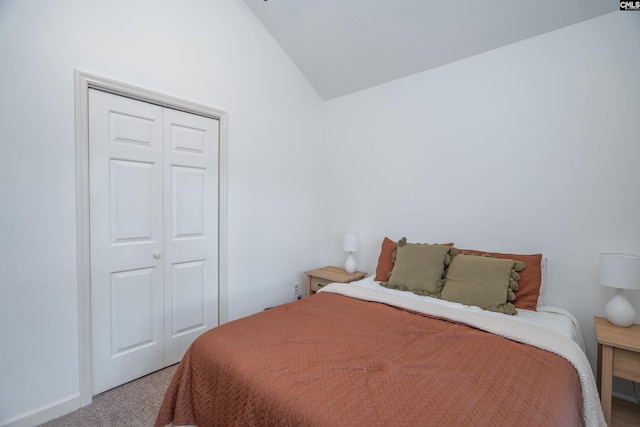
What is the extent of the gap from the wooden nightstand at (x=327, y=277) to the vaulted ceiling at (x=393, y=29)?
6.58 ft

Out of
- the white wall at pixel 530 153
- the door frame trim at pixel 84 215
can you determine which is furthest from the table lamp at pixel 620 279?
the door frame trim at pixel 84 215

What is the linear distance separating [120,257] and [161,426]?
1.13 meters

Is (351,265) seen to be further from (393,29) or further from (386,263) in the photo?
(393,29)

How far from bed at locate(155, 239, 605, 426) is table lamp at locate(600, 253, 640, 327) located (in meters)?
0.26

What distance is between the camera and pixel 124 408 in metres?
1.75

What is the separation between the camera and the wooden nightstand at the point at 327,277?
9.21 ft

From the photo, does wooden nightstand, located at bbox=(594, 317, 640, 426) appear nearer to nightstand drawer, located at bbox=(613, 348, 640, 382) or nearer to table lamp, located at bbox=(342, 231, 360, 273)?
nightstand drawer, located at bbox=(613, 348, 640, 382)

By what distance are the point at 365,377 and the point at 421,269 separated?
4.05 ft

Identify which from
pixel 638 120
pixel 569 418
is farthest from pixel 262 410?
pixel 638 120

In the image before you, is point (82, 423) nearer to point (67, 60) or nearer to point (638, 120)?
point (67, 60)

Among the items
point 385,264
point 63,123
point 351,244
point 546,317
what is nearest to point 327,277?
point 351,244

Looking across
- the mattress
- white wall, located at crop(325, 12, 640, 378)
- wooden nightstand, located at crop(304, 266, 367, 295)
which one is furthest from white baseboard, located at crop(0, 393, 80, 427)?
white wall, located at crop(325, 12, 640, 378)

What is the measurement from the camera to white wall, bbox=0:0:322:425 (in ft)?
5.07

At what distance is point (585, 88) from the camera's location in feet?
6.35
